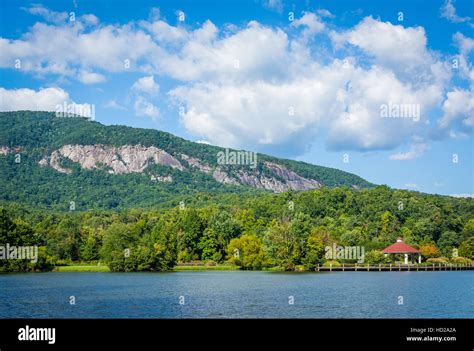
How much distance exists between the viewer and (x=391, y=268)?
86.0 meters

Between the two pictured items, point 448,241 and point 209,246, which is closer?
point 209,246

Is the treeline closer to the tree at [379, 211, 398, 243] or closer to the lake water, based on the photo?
the tree at [379, 211, 398, 243]

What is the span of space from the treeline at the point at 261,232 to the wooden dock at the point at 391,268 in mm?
1597

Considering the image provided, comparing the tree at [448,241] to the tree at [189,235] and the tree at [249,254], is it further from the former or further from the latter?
the tree at [189,235]

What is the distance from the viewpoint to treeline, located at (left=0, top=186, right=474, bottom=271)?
82625 mm

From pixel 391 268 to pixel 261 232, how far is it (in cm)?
2402

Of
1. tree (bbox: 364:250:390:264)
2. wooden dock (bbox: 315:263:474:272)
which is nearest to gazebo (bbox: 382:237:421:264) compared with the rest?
tree (bbox: 364:250:390:264)

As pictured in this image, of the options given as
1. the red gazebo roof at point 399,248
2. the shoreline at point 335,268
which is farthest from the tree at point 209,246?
the red gazebo roof at point 399,248

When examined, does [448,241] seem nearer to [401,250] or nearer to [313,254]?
[401,250]

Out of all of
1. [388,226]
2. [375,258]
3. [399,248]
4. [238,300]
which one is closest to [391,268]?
[375,258]
